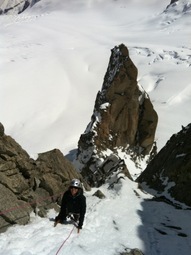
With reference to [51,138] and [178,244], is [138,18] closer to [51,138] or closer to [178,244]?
[51,138]

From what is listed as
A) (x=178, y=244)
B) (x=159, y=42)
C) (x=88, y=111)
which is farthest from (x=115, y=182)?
(x=159, y=42)

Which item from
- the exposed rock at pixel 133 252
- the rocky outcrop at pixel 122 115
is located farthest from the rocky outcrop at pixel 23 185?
the rocky outcrop at pixel 122 115

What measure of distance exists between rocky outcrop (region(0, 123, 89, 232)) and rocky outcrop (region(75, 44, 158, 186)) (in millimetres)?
23398

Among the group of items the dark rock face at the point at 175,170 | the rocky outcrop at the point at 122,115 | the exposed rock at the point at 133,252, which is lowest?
the rocky outcrop at the point at 122,115

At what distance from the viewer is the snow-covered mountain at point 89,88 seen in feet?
37.3

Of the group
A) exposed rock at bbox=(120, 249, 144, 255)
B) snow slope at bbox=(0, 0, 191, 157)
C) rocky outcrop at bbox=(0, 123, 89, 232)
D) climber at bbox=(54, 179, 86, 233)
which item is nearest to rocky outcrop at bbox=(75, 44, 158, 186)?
snow slope at bbox=(0, 0, 191, 157)

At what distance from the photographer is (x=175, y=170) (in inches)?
796

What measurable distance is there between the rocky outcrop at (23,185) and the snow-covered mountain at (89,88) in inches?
20.5

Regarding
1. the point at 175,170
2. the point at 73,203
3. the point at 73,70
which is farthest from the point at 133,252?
the point at 73,70

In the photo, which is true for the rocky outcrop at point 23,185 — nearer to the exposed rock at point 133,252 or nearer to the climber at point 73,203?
the climber at point 73,203

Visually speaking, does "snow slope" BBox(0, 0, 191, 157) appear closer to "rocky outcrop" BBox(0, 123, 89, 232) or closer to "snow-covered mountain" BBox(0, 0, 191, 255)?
"snow-covered mountain" BBox(0, 0, 191, 255)

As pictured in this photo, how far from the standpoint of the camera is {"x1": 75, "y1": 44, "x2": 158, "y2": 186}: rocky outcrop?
132 ft

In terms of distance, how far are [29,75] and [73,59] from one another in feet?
47.1

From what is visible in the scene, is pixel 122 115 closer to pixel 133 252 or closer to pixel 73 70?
→ pixel 133 252
